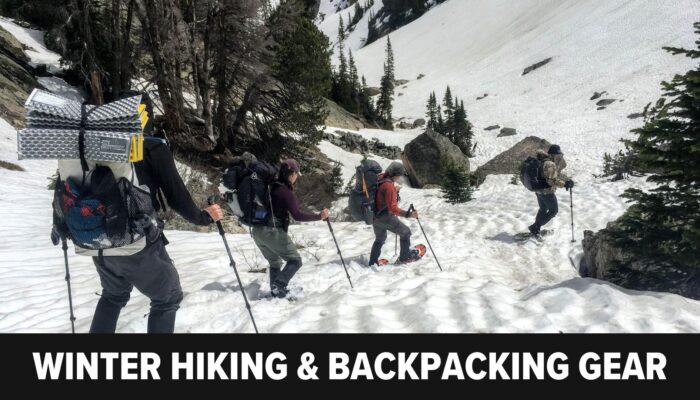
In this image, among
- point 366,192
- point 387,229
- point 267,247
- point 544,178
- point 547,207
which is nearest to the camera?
point 267,247

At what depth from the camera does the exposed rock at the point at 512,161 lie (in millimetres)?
23250

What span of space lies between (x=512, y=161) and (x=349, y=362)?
909 inches

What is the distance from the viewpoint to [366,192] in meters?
6.54

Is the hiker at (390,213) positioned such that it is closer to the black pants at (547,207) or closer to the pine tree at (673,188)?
the pine tree at (673,188)

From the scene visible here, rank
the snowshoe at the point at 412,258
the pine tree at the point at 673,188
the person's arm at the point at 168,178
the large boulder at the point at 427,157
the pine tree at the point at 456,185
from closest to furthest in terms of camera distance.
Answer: the person's arm at the point at 168,178
the pine tree at the point at 673,188
the snowshoe at the point at 412,258
the pine tree at the point at 456,185
the large boulder at the point at 427,157

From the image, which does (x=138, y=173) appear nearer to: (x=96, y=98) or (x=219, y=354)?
(x=219, y=354)

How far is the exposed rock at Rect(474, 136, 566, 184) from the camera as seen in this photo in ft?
76.3

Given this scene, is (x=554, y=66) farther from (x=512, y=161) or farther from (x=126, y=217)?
(x=126, y=217)

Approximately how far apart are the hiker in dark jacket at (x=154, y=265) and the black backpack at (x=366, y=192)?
3358mm

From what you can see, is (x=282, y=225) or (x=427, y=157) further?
(x=427, y=157)

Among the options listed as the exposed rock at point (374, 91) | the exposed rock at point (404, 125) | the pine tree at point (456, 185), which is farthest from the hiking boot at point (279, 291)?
the exposed rock at point (374, 91)

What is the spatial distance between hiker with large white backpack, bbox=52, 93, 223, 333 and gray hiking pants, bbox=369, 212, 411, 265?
12.0 feet

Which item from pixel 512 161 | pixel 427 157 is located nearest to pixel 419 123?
pixel 512 161

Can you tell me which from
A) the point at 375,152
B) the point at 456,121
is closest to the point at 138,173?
the point at 375,152
